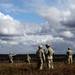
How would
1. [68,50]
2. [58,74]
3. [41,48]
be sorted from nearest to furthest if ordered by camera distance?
[58,74]
[41,48]
[68,50]

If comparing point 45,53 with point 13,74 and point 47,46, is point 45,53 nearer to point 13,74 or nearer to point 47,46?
point 47,46

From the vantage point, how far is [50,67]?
35344 millimetres

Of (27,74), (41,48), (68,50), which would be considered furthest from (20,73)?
(68,50)

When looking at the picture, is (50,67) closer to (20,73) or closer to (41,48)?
(41,48)

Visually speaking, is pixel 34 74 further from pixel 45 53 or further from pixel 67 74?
pixel 45 53

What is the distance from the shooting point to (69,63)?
142 feet

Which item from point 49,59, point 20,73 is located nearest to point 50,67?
point 49,59

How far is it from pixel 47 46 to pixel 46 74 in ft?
23.9

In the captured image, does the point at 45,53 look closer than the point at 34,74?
No

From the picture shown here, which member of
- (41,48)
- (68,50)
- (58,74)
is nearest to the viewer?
(58,74)

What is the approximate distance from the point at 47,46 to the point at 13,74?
7.37 metres

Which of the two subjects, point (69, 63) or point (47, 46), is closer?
point (47, 46)

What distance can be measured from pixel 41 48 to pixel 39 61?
1.41 m

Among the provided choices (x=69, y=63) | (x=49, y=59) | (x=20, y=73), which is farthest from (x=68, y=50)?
(x=20, y=73)
